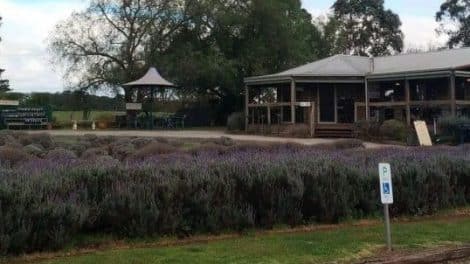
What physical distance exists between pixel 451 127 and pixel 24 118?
26136mm

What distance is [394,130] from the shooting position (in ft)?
105

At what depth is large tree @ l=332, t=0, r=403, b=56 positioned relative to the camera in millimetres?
85688

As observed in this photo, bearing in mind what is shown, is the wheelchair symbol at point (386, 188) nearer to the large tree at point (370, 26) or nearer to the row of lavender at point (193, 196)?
the row of lavender at point (193, 196)

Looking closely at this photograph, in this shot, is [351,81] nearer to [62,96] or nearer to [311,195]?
[62,96]

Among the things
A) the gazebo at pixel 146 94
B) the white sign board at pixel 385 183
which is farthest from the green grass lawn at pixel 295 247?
the gazebo at pixel 146 94

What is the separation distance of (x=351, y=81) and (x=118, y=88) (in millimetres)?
19070

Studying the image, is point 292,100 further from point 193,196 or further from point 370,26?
point 370,26

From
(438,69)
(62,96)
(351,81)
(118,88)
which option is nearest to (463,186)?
(438,69)

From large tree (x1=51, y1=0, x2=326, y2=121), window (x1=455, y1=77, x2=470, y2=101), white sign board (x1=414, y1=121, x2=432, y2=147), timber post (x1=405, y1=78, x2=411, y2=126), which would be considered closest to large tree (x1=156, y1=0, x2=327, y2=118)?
large tree (x1=51, y1=0, x2=326, y2=121)

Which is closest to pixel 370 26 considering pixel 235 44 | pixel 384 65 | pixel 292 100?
pixel 235 44

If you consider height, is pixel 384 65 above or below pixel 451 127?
above

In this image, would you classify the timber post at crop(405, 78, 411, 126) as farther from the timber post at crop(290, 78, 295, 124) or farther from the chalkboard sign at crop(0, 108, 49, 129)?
the chalkboard sign at crop(0, 108, 49, 129)

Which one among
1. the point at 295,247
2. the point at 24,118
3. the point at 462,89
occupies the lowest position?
the point at 295,247

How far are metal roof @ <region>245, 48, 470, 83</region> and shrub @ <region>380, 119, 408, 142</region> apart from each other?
447 centimetres
